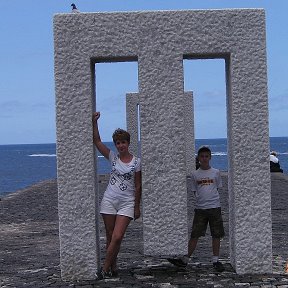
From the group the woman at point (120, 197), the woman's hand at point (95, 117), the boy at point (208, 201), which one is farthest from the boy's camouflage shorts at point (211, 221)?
the woman's hand at point (95, 117)

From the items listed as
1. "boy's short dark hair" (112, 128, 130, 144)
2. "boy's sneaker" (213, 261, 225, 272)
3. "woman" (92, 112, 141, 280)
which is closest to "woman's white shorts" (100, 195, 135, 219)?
"woman" (92, 112, 141, 280)

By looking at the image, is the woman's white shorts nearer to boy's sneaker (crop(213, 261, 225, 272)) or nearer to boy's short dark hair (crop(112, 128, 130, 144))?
boy's short dark hair (crop(112, 128, 130, 144))

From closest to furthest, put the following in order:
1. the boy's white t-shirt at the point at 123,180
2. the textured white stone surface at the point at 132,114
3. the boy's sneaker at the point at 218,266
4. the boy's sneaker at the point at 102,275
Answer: the boy's white t-shirt at the point at 123,180 < the boy's sneaker at the point at 102,275 < the boy's sneaker at the point at 218,266 < the textured white stone surface at the point at 132,114

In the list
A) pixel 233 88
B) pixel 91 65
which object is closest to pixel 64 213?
pixel 91 65

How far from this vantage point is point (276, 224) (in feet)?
45.4

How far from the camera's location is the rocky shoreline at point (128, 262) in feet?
27.4

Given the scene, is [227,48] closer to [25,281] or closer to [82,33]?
[82,33]

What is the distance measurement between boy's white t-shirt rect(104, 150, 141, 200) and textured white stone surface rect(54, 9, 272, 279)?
13 cm

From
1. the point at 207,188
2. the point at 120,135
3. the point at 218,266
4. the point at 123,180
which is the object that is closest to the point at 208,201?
the point at 207,188

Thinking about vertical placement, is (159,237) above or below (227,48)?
below

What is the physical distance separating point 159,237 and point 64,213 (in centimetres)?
109

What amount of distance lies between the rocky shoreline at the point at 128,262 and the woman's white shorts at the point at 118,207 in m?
0.74

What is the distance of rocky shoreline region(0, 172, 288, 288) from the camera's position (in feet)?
27.4

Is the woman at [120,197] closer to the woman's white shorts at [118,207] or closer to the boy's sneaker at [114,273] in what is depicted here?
the woman's white shorts at [118,207]
